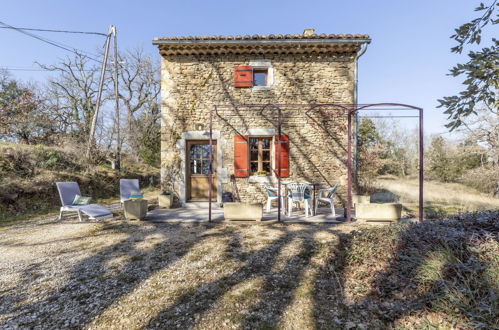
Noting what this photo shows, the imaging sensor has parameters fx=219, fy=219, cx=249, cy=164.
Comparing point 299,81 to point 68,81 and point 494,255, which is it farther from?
point 68,81

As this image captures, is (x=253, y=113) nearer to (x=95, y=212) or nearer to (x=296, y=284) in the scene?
(x=95, y=212)

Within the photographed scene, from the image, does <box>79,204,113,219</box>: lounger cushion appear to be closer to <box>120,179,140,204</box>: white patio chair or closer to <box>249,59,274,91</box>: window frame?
<box>120,179,140,204</box>: white patio chair

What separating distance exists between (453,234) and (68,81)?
67.3 ft

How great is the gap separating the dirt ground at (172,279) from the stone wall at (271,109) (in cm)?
249

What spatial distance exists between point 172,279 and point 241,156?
408 cm

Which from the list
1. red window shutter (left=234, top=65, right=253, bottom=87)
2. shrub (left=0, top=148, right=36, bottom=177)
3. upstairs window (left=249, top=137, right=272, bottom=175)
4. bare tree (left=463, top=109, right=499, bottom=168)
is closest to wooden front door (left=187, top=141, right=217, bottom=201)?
upstairs window (left=249, top=137, right=272, bottom=175)

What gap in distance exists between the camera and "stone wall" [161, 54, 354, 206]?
20.6ft

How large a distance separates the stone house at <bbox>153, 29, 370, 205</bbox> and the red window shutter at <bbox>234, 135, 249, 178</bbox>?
1.1 inches

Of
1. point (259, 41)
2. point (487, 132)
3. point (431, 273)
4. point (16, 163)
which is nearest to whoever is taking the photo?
point (431, 273)

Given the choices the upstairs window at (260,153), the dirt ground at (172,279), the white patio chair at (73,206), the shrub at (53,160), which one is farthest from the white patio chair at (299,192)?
the shrub at (53,160)

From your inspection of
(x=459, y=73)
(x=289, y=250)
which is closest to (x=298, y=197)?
(x=289, y=250)

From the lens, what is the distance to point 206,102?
20.7 ft

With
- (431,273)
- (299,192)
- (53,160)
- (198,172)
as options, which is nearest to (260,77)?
(198,172)

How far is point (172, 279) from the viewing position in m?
2.47
